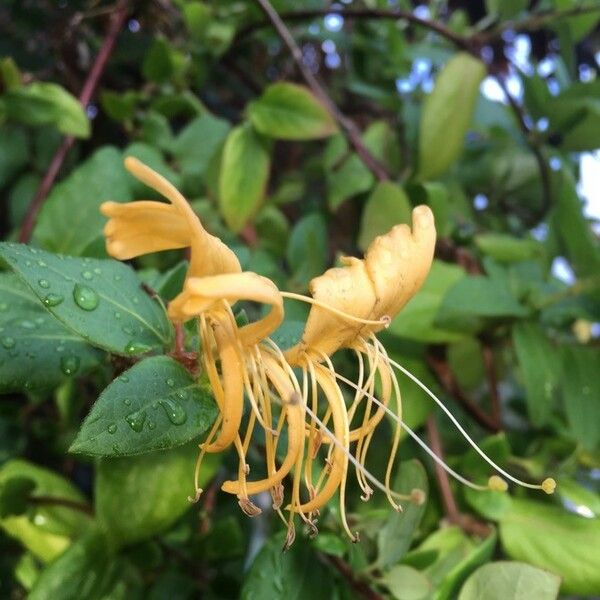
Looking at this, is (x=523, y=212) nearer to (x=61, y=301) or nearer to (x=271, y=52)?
(x=271, y=52)

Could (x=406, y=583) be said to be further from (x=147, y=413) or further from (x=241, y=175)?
(x=241, y=175)

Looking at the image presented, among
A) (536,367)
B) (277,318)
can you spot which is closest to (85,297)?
(277,318)

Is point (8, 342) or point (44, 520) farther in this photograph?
point (44, 520)

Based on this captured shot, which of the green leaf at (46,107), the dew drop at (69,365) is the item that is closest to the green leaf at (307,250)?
the green leaf at (46,107)

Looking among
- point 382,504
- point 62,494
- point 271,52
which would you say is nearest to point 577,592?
point 382,504

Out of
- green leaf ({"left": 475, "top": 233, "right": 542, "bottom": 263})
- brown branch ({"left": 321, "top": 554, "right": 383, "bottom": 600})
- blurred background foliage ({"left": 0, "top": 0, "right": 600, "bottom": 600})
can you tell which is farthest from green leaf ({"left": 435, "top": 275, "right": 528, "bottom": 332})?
brown branch ({"left": 321, "top": 554, "right": 383, "bottom": 600})

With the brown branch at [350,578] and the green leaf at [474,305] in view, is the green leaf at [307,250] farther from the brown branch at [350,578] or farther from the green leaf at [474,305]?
the brown branch at [350,578]

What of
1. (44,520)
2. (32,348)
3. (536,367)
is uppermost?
(32,348)
